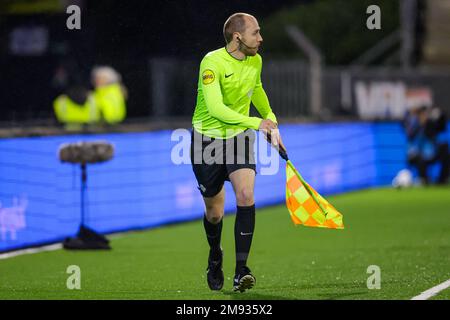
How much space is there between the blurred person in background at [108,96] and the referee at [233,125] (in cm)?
978

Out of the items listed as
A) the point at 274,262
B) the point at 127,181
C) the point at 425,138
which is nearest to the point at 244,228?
the point at 274,262

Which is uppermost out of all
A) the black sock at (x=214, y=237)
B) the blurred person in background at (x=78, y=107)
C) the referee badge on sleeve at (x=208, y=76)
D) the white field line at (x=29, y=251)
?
the referee badge on sleeve at (x=208, y=76)

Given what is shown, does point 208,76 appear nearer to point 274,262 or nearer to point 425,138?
point 274,262

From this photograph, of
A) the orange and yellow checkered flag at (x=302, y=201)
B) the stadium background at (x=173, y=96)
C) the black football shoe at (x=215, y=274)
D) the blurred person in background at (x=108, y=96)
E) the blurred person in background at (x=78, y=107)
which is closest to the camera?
the orange and yellow checkered flag at (x=302, y=201)

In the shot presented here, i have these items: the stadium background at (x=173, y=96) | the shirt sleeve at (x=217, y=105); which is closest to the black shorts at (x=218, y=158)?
the shirt sleeve at (x=217, y=105)

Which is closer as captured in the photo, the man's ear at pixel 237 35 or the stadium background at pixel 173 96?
the man's ear at pixel 237 35

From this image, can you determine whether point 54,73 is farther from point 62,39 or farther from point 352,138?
point 352,138

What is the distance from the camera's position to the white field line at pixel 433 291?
9531 mm

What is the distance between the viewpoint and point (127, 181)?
613 inches

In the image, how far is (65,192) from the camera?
14.3 m

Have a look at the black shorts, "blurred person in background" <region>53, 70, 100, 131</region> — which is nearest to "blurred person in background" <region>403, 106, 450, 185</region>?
"blurred person in background" <region>53, 70, 100, 131</region>

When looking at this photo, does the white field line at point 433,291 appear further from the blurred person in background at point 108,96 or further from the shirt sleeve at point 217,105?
the blurred person in background at point 108,96
